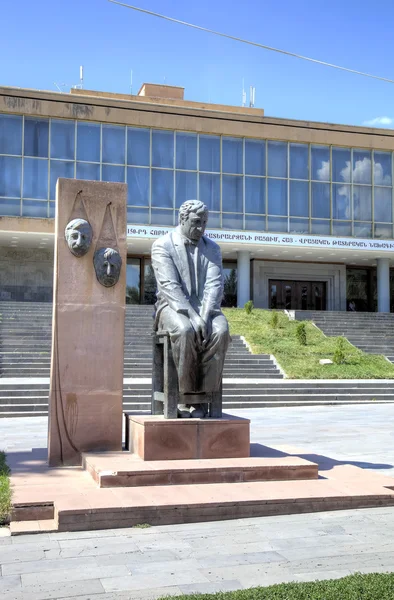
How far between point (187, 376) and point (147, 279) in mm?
29192

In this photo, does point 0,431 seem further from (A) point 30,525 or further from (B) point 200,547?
(B) point 200,547

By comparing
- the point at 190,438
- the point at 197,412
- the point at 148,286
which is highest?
the point at 148,286

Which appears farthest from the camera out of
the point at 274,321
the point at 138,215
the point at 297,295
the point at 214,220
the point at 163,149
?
the point at 297,295

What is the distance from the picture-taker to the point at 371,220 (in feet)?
115

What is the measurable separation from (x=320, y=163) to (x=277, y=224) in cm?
391

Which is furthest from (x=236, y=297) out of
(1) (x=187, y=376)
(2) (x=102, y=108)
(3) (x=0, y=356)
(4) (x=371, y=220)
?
(1) (x=187, y=376)

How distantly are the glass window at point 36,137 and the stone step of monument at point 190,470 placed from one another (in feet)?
85.7

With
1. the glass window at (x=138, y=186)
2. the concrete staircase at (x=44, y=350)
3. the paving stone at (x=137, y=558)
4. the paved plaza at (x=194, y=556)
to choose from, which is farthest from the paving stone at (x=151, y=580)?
the glass window at (x=138, y=186)

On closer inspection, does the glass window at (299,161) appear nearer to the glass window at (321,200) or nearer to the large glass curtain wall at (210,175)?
the large glass curtain wall at (210,175)

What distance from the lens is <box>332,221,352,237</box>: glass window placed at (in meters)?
34.3

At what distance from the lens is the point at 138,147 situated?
105ft

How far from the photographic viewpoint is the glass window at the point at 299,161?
34.0 m

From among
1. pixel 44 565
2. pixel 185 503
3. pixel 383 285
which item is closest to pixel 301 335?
pixel 383 285

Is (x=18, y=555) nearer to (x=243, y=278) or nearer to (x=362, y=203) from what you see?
(x=243, y=278)
